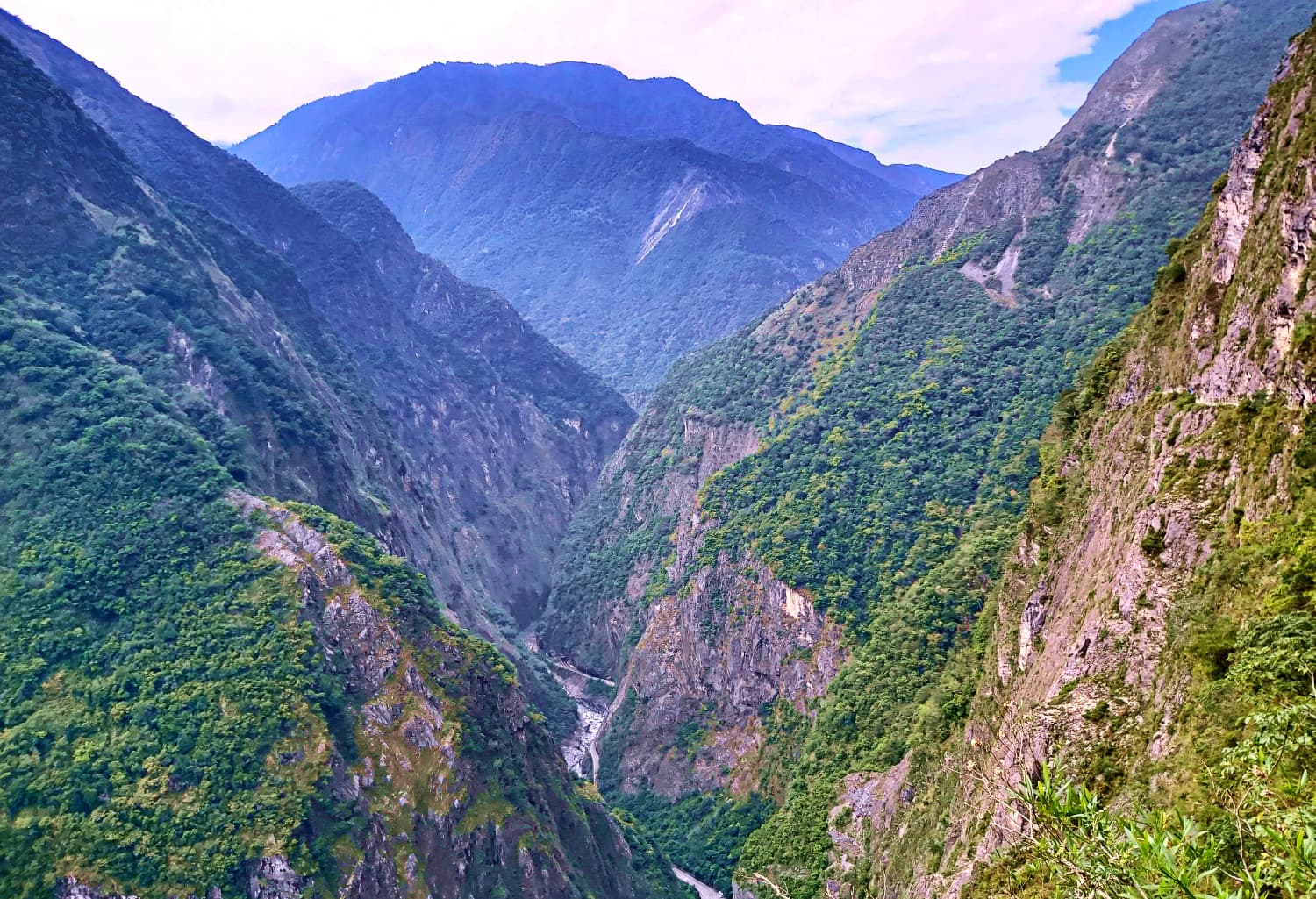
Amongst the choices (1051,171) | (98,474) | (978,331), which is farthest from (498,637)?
(1051,171)

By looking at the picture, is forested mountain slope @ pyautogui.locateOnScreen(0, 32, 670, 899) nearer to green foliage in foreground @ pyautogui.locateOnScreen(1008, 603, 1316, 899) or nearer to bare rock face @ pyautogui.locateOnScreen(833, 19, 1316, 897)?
bare rock face @ pyautogui.locateOnScreen(833, 19, 1316, 897)

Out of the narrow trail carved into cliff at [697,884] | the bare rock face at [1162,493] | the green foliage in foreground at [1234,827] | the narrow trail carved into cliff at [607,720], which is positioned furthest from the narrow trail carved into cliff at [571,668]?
the green foliage in foreground at [1234,827]

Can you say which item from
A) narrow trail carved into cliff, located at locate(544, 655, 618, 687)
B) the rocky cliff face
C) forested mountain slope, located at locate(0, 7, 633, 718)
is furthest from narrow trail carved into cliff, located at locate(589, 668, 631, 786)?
the rocky cliff face

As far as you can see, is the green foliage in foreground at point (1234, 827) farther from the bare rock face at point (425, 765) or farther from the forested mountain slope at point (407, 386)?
the forested mountain slope at point (407, 386)

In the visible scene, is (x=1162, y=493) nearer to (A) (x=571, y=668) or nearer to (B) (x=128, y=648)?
(B) (x=128, y=648)

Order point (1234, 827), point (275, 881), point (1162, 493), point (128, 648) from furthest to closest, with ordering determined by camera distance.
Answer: point (128, 648), point (275, 881), point (1162, 493), point (1234, 827)

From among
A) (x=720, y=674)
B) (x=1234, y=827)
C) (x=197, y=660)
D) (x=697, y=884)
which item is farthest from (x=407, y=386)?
(x=1234, y=827)
